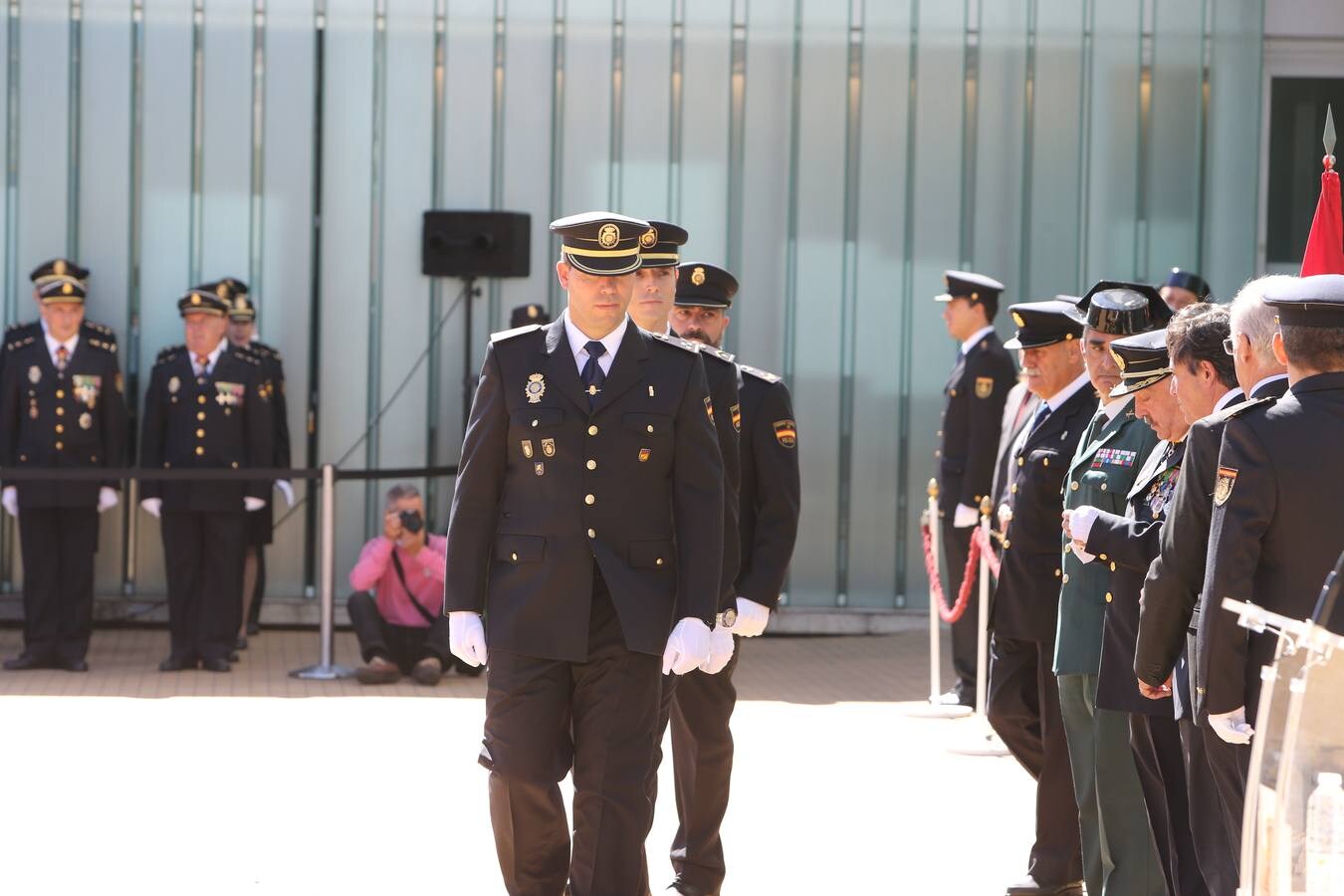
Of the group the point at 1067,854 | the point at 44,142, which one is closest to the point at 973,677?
the point at 1067,854

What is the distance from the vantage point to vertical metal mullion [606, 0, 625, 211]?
38.7ft

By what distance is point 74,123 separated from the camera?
11.5 m

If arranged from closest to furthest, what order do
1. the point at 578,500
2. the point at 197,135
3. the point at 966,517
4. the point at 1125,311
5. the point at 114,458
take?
the point at 578,500, the point at 1125,311, the point at 966,517, the point at 114,458, the point at 197,135

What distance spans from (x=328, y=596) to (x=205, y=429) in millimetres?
1211

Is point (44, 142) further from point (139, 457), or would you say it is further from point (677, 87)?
point (677, 87)

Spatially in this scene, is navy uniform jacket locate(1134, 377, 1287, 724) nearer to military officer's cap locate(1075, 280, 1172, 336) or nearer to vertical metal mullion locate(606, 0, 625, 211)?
military officer's cap locate(1075, 280, 1172, 336)

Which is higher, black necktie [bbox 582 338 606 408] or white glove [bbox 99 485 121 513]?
black necktie [bbox 582 338 606 408]

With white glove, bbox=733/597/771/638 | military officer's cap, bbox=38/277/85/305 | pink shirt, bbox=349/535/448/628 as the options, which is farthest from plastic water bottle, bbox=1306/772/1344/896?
military officer's cap, bbox=38/277/85/305

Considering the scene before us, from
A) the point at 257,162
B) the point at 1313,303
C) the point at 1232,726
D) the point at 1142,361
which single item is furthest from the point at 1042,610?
the point at 257,162

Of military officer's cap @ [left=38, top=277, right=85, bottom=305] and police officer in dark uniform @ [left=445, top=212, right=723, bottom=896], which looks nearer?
police officer in dark uniform @ [left=445, top=212, right=723, bottom=896]

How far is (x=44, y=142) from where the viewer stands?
11.5 metres

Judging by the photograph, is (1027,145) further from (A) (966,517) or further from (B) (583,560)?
(B) (583,560)

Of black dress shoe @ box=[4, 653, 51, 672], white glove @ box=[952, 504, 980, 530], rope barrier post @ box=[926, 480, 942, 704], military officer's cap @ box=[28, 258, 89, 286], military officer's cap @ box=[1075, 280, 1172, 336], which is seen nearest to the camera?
military officer's cap @ box=[1075, 280, 1172, 336]

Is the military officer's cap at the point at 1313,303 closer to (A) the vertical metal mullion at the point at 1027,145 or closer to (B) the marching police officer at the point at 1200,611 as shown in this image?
(B) the marching police officer at the point at 1200,611
